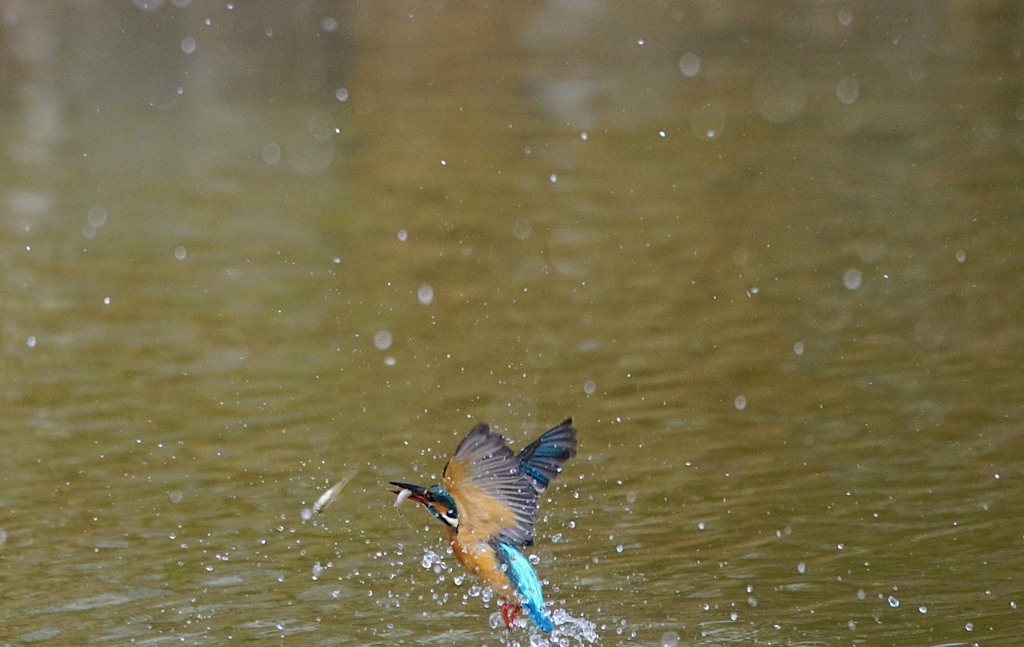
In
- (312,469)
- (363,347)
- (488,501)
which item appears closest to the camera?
(488,501)

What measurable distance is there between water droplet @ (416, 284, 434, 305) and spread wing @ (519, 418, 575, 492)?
490cm

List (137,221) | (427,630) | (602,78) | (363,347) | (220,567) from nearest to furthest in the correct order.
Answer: (427,630) → (220,567) → (363,347) → (137,221) → (602,78)

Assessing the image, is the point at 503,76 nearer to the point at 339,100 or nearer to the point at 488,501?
the point at 339,100

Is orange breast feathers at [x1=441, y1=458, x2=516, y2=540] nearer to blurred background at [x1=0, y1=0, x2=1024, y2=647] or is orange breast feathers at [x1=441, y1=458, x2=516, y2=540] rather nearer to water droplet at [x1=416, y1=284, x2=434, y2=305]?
blurred background at [x1=0, y1=0, x2=1024, y2=647]

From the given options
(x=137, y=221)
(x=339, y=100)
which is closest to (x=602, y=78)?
(x=339, y=100)

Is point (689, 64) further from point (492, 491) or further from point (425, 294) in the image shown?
point (492, 491)

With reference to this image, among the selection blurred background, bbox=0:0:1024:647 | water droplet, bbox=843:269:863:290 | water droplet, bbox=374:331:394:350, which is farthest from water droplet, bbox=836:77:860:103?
water droplet, bbox=374:331:394:350

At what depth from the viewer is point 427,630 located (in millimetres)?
5062

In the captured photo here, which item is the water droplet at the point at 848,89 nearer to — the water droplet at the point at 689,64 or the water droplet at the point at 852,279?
the water droplet at the point at 689,64

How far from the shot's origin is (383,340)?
902 centimetres

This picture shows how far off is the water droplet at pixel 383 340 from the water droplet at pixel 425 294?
24.7 inches

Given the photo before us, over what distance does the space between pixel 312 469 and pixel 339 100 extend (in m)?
13.4

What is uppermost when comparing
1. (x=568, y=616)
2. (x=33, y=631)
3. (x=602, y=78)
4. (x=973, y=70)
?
(x=602, y=78)

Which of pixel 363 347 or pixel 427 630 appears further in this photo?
pixel 363 347
